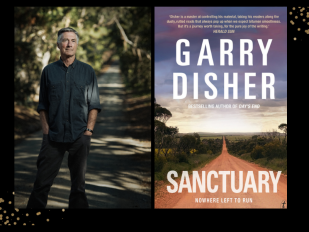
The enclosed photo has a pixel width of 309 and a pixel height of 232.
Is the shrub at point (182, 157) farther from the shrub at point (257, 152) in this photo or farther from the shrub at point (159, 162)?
the shrub at point (257, 152)

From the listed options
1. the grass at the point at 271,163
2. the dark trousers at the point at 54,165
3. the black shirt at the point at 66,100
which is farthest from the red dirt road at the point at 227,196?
the black shirt at the point at 66,100

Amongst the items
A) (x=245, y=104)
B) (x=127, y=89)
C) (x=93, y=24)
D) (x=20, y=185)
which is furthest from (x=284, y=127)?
(x=127, y=89)

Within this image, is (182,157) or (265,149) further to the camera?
(265,149)

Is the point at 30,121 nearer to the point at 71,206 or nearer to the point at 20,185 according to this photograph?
the point at 20,185

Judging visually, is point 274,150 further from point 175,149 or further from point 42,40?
point 42,40

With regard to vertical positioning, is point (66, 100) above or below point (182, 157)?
above

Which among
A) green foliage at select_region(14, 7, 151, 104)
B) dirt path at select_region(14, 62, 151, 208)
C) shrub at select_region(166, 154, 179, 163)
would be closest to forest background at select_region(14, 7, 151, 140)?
green foliage at select_region(14, 7, 151, 104)

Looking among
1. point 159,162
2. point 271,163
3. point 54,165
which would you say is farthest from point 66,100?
point 271,163
